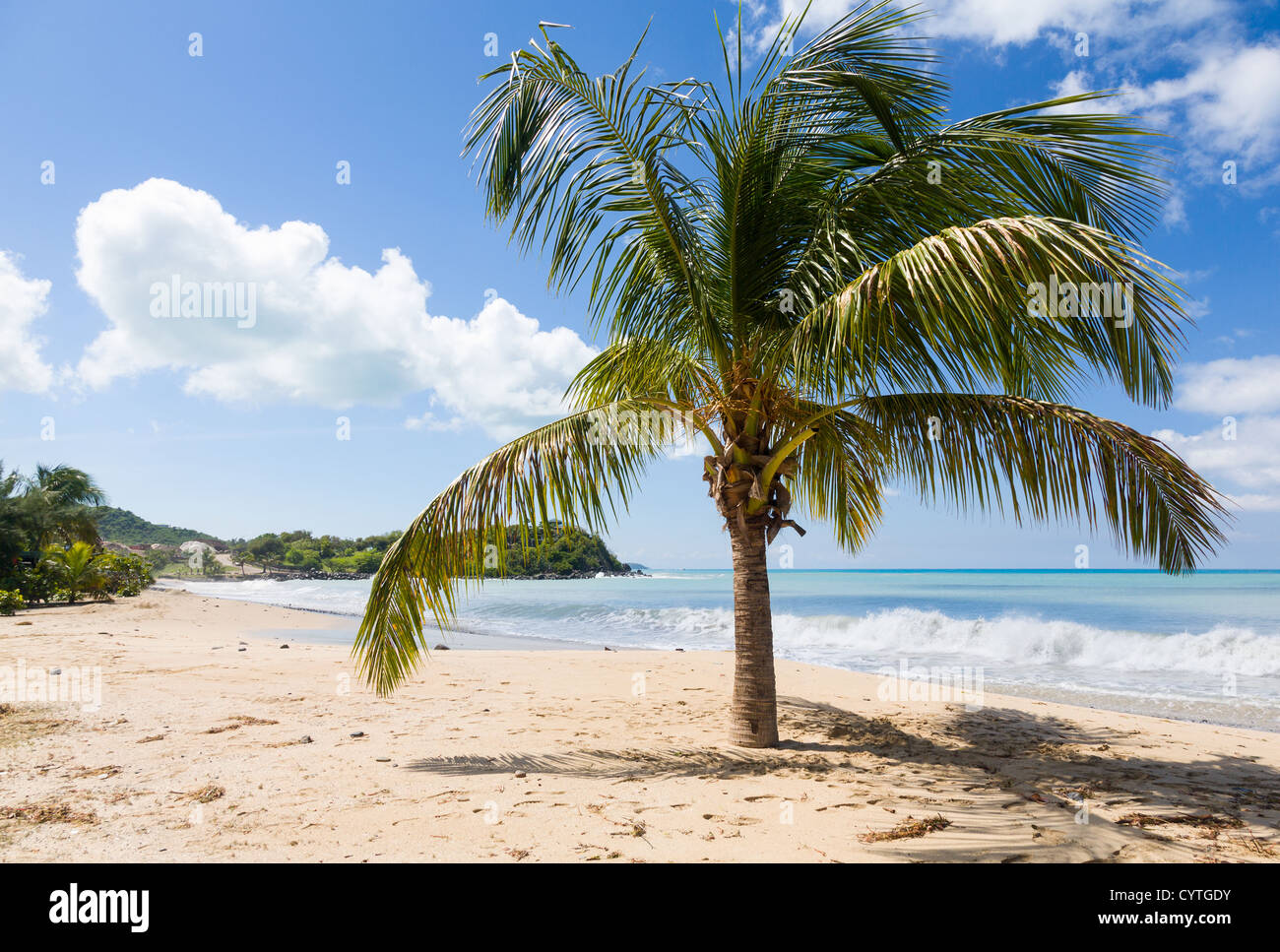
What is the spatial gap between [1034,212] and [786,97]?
227 cm

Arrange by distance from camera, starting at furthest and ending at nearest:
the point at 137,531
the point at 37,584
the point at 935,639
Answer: the point at 137,531, the point at 37,584, the point at 935,639

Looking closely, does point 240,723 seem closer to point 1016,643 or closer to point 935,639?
point 935,639

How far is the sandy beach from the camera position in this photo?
3.57m

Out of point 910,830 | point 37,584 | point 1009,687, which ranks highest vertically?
point 37,584

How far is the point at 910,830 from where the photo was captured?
3.80 metres

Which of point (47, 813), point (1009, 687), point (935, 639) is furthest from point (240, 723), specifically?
point (935, 639)

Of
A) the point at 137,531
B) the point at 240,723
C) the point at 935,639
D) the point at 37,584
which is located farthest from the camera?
the point at 137,531

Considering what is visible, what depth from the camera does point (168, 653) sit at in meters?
10.6

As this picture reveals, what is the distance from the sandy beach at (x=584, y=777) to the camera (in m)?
3.57

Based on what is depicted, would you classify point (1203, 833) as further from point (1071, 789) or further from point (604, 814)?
point (604, 814)

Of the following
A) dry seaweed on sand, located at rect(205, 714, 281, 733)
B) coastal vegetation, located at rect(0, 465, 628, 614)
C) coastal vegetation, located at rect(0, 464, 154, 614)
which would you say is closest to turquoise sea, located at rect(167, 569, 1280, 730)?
coastal vegetation, located at rect(0, 465, 628, 614)

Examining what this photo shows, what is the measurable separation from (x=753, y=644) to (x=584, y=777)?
1921 mm
